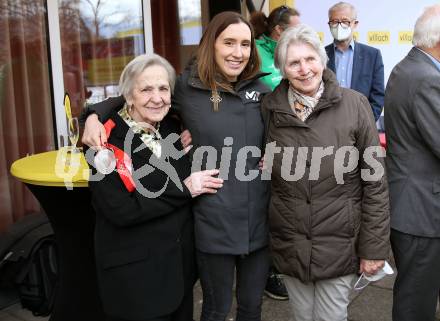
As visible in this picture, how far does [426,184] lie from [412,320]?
70cm

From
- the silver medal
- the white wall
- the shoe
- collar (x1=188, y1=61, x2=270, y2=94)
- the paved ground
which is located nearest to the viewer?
the silver medal

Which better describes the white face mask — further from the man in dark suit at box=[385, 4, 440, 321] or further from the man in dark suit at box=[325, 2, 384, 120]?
the man in dark suit at box=[385, 4, 440, 321]

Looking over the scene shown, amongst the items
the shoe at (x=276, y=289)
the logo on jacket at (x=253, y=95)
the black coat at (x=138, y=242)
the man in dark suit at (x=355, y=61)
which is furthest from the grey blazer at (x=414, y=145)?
the man in dark suit at (x=355, y=61)

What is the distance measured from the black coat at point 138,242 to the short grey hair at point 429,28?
47.7 inches

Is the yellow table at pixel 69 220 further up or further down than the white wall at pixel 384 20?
further down

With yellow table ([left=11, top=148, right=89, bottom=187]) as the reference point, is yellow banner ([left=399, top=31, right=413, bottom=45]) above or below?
above

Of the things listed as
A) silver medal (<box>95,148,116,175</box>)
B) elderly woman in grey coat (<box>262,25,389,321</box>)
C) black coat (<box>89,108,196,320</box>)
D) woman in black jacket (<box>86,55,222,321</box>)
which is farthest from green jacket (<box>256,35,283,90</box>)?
silver medal (<box>95,148,116,175</box>)

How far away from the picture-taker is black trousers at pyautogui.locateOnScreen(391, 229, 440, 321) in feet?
7.45

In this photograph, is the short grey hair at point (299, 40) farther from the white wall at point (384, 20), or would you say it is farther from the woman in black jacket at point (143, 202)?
the white wall at point (384, 20)

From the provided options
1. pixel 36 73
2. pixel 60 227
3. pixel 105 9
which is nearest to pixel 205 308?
pixel 60 227

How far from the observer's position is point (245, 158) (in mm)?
2082

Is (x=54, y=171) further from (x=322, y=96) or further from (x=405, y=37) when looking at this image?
(x=405, y=37)

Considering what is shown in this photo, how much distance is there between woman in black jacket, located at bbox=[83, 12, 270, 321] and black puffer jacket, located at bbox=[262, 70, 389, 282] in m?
0.12

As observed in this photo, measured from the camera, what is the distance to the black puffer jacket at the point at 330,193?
199 centimetres
